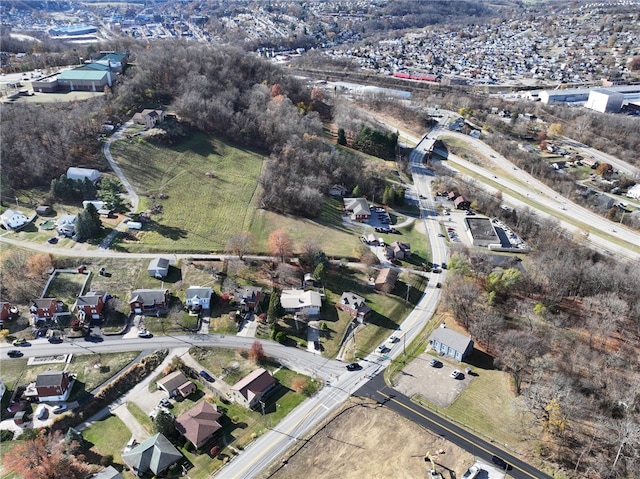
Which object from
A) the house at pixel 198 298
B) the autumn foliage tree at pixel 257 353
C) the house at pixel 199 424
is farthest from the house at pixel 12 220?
the house at pixel 199 424

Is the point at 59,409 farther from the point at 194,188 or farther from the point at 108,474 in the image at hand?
the point at 194,188

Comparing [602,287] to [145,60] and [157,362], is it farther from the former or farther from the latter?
[145,60]

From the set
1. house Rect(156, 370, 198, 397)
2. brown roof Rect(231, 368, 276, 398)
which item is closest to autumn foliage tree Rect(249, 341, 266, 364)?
brown roof Rect(231, 368, 276, 398)

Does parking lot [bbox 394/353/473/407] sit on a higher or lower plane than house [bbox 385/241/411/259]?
lower

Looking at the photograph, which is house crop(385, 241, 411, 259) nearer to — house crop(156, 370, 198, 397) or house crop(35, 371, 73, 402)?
house crop(156, 370, 198, 397)

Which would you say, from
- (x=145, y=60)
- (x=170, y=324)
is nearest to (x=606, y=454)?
(x=170, y=324)

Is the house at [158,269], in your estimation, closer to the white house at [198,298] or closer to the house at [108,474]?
the white house at [198,298]
